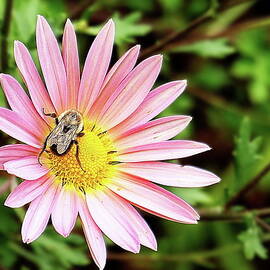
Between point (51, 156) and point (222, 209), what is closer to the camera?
point (51, 156)

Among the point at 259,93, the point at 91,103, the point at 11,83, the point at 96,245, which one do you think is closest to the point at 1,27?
the point at 91,103

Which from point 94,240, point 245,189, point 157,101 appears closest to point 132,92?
point 157,101

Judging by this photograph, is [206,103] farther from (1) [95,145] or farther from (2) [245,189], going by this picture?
(1) [95,145]

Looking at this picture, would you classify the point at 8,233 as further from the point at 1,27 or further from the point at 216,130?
the point at 216,130

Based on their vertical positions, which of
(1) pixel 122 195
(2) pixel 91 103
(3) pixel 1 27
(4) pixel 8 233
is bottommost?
(4) pixel 8 233

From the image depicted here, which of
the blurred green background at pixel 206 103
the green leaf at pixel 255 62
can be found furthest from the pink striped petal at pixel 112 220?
the green leaf at pixel 255 62

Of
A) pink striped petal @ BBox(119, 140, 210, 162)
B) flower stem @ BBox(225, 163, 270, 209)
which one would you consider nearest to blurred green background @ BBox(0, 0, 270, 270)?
flower stem @ BBox(225, 163, 270, 209)
